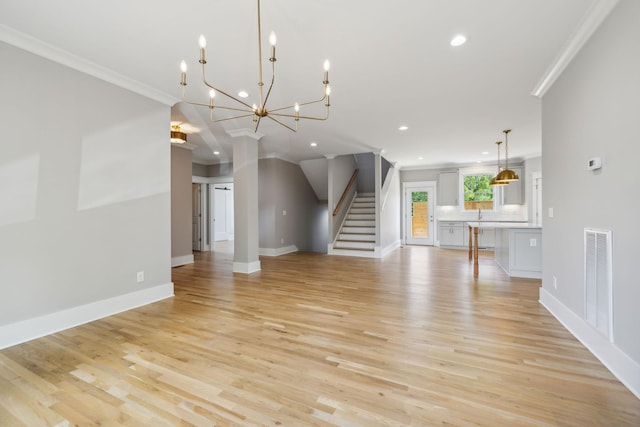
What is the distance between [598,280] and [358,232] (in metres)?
5.92

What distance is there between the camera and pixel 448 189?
9070 millimetres

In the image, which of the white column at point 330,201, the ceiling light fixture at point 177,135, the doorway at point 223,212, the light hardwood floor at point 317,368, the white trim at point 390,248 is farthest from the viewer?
the doorway at point 223,212

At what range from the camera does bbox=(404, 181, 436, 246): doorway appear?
941 cm

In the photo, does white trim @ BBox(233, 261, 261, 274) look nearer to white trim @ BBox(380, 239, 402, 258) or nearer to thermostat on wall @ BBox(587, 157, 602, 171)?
white trim @ BBox(380, 239, 402, 258)

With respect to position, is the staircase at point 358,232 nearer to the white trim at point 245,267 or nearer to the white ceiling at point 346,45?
the white trim at point 245,267

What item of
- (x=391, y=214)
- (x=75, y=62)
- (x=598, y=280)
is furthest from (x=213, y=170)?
(x=598, y=280)

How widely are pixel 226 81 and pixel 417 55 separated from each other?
2112 mm

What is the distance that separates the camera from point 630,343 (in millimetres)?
1873

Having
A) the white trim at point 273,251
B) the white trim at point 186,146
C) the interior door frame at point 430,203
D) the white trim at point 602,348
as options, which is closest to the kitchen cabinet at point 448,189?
the interior door frame at point 430,203

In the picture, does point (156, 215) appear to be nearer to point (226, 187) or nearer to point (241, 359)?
point (241, 359)

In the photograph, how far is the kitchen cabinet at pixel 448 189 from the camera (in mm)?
9017

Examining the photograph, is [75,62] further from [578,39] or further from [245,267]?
[578,39]

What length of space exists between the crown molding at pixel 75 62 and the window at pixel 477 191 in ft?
27.9

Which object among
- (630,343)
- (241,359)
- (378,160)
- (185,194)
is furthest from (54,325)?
(378,160)
